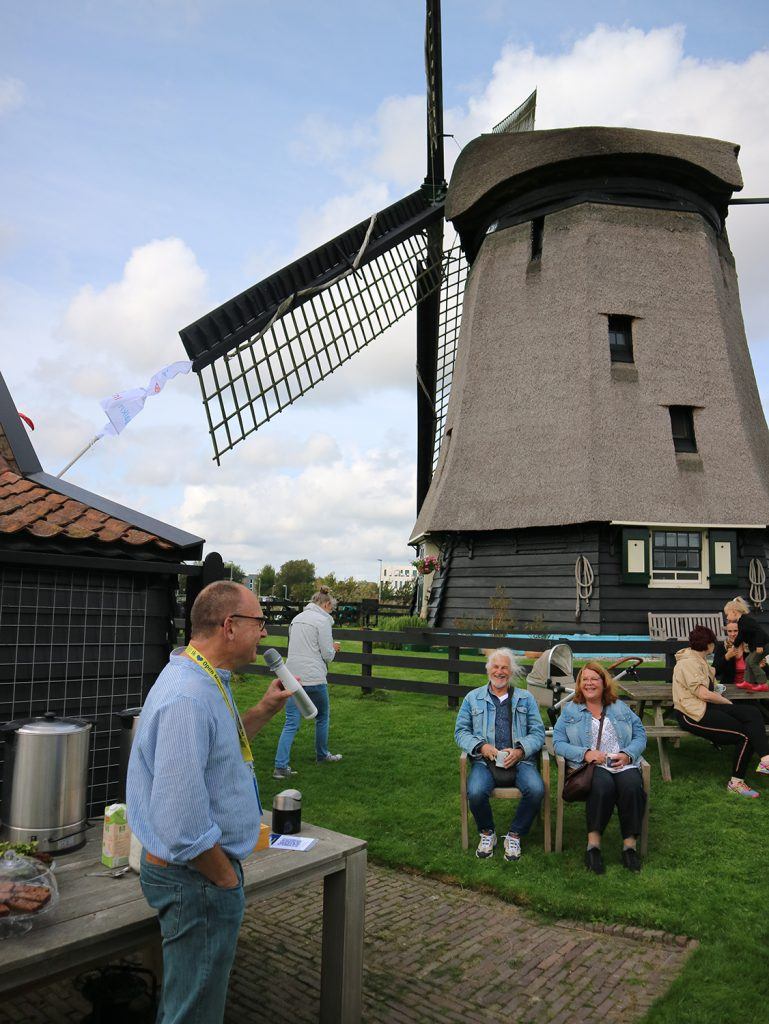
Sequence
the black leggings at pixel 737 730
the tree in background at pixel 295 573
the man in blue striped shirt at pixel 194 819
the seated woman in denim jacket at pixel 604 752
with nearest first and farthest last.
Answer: the man in blue striped shirt at pixel 194 819
the seated woman in denim jacket at pixel 604 752
the black leggings at pixel 737 730
the tree in background at pixel 295 573

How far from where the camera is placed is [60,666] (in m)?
4.02

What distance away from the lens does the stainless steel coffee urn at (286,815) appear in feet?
10.2

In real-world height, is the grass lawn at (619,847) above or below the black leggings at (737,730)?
below

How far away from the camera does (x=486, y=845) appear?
16.0 ft

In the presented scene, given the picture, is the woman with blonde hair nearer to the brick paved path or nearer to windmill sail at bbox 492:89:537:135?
the brick paved path

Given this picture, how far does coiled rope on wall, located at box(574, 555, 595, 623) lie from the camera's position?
1318cm

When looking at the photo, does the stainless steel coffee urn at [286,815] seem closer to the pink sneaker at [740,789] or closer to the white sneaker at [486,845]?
the white sneaker at [486,845]

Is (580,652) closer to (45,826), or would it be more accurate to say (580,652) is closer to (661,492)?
(661,492)

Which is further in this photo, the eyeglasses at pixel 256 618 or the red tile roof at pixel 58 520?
the red tile roof at pixel 58 520

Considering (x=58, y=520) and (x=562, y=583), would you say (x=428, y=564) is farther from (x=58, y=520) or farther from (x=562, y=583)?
(x=58, y=520)

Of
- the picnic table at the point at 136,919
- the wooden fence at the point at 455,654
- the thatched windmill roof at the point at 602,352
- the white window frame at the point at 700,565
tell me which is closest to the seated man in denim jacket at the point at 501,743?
the picnic table at the point at 136,919

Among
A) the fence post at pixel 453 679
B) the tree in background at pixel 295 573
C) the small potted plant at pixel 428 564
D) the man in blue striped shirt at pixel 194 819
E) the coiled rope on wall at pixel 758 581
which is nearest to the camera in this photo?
the man in blue striped shirt at pixel 194 819

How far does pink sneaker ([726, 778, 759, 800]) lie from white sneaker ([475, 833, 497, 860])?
7.94ft

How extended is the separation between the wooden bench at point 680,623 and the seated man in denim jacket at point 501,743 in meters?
8.63
